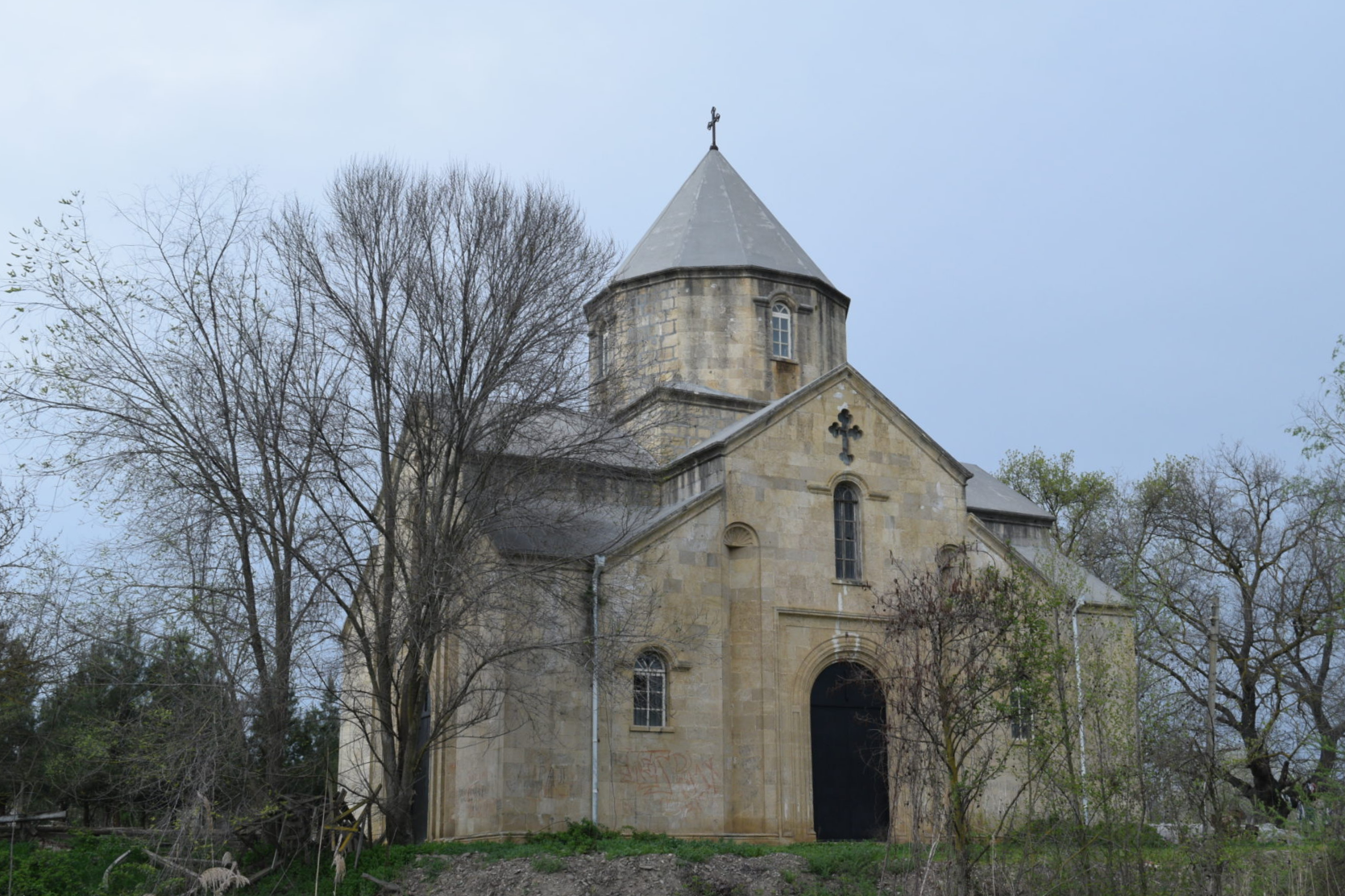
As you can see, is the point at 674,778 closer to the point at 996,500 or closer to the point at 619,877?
the point at 619,877

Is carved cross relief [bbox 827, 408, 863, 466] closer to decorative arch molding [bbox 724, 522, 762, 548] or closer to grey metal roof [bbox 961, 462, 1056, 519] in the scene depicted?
decorative arch molding [bbox 724, 522, 762, 548]

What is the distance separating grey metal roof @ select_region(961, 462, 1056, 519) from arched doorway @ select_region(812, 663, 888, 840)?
21.5 ft

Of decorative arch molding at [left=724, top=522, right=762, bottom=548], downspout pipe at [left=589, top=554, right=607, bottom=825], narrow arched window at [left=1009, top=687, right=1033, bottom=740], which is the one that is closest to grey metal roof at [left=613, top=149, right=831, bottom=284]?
decorative arch molding at [left=724, top=522, right=762, bottom=548]

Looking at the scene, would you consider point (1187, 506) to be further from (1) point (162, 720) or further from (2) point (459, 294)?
(1) point (162, 720)

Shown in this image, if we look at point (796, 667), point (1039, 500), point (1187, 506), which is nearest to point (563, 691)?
point (796, 667)

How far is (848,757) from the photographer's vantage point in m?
20.7

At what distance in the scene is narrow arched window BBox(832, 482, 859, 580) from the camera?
2156 centimetres

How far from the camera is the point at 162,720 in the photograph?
16.5 m

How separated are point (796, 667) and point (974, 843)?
21.2 ft

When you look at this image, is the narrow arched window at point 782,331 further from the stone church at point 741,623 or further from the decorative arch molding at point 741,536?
the decorative arch molding at point 741,536

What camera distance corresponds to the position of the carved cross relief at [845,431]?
857 inches

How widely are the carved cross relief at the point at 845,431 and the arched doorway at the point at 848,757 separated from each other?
11.6ft

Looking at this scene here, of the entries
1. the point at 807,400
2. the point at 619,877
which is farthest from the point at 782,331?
the point at 619,877

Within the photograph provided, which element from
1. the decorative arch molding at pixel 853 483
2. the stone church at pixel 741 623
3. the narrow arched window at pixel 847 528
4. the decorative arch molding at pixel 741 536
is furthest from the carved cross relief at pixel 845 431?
the decorative arch molding at pixel 741 536
